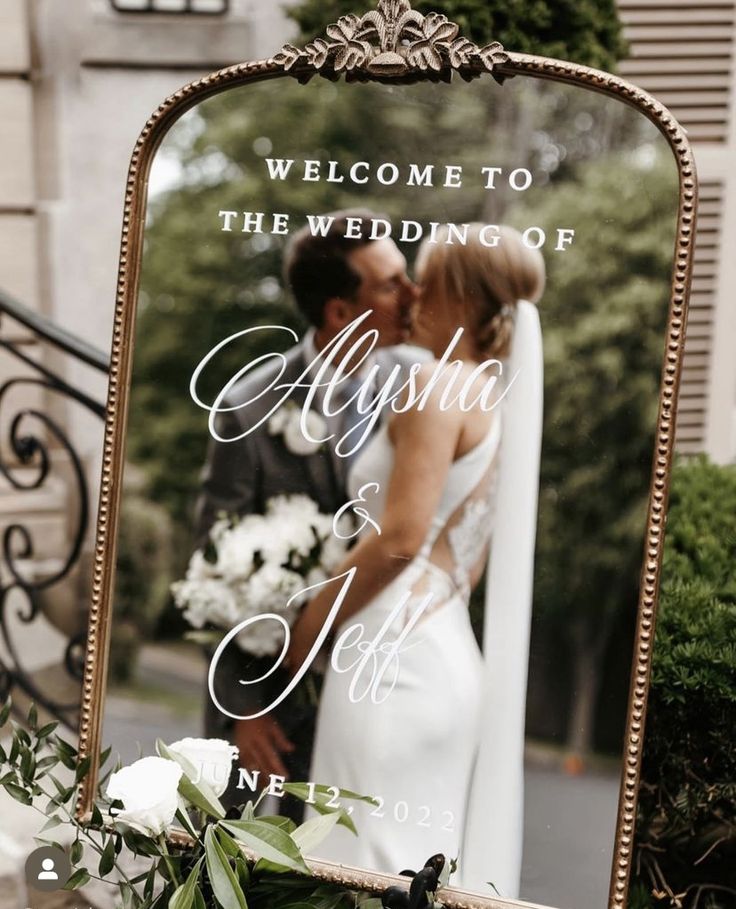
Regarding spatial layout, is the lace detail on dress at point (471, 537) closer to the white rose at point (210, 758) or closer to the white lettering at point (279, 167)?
the white rose at point (210, 758)

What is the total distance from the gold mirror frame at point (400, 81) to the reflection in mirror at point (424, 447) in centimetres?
3

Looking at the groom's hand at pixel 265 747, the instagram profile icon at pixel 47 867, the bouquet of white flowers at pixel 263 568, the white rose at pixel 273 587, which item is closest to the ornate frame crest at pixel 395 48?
the bouquet of white flowers at pixel 263 568

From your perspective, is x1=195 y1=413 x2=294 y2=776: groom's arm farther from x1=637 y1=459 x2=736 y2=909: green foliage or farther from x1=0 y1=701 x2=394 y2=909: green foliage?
x1=637 y1=459 x2=736 y2=909: green foliage

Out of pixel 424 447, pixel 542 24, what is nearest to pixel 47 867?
pixel 424 447

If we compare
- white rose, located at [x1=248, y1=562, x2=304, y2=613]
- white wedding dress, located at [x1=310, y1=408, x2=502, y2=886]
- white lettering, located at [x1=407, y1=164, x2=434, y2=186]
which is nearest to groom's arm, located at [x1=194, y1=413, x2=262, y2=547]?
white rose, located at [x1=248, y1=562, x2=304, y2=613]

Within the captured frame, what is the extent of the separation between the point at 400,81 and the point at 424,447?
20.5 inches

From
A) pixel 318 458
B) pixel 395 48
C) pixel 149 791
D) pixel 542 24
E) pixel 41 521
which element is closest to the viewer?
pixel 149 791

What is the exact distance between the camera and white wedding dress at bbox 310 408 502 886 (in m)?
1.30

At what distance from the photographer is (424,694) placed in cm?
132

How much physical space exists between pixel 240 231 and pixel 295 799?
87 cm

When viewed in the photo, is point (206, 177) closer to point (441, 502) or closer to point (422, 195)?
point (422, 195)

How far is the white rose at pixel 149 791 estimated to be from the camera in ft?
3.85

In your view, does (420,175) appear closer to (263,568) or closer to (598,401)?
(598,401)

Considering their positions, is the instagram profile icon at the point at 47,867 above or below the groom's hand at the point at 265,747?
below
